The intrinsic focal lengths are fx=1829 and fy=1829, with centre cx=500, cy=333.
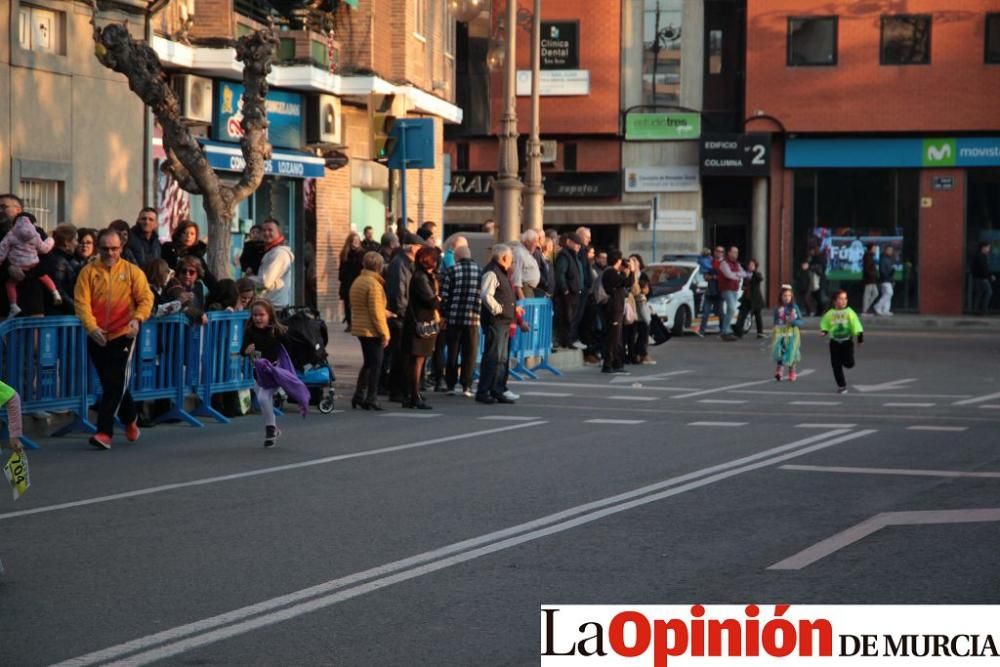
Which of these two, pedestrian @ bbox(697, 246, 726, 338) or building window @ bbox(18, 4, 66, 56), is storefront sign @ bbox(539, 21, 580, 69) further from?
building window @ bbox(18, 4, 66, 56)

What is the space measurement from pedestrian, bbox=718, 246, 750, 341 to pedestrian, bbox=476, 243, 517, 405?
15.3 meters

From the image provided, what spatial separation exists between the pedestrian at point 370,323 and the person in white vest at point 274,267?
0.76m

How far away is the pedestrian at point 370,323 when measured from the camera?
18609 millimetres

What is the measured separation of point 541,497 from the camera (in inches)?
457

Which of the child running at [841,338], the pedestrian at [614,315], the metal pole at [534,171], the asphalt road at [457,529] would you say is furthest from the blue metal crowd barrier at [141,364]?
the metal pole at [534,171]

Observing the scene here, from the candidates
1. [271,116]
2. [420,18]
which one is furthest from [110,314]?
[420,18]

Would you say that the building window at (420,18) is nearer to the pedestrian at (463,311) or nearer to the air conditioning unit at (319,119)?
the air conditioning unit at (319,119)

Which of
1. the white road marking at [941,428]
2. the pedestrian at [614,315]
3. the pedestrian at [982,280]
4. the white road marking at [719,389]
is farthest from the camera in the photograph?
the pedestrian at [982,280]

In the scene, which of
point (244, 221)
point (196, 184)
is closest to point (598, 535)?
point (196, 184)

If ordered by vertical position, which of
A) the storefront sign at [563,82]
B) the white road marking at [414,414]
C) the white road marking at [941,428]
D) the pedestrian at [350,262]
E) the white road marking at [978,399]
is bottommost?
the white road marking at [978,399]

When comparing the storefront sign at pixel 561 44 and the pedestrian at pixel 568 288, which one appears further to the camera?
the storefront sign at pixel 561 44

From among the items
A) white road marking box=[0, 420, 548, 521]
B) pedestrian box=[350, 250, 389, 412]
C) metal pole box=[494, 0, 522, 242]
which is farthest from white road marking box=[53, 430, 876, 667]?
metal pole box=[494, 0, 522, 242]

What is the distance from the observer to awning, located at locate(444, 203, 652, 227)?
51188 mm

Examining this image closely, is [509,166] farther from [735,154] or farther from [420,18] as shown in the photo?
[735,154]
